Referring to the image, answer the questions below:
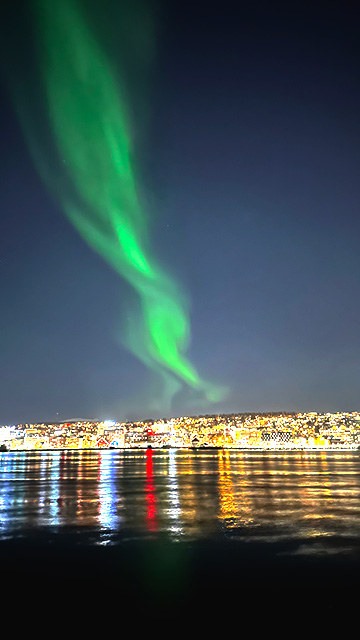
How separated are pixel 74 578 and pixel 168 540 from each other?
210 inches

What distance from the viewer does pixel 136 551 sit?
1606 cm

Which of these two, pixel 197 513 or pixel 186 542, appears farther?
pixel 197 513

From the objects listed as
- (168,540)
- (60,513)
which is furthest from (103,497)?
(168,540)

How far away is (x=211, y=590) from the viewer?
11664 millimetres

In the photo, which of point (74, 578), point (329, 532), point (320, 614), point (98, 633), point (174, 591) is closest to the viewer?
point (98, 633)

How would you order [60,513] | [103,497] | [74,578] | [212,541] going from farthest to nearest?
[103,497] → [60,513] → [212,541] → [74,578]

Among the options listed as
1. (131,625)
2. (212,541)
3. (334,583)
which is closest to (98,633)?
(131,625)

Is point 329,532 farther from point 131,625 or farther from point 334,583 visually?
point 131,625

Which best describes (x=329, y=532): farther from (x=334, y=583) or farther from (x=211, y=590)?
(x=211, y=590)

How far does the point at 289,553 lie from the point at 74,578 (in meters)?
6.31

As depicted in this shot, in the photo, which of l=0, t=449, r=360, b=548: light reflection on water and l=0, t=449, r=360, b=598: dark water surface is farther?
l=0, t=449, r=360, b=548: light reflection on water

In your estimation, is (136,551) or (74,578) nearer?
(74,578)

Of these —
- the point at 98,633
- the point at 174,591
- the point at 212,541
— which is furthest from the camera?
the point at 212,541

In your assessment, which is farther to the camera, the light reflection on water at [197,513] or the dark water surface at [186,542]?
the light reflection on water at [197,513]
